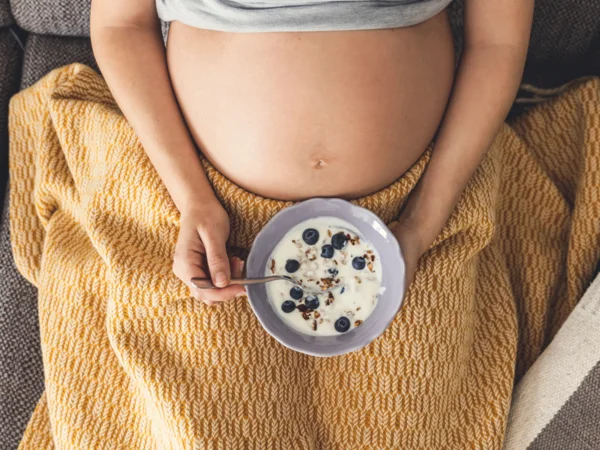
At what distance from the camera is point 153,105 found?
753 millimetres

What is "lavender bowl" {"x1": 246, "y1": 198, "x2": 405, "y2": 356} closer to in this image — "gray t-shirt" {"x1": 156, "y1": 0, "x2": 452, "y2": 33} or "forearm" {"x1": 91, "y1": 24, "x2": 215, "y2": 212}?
"forearm" {"x1": 91, "y1": 24, "x2": 215, "y2": 212}

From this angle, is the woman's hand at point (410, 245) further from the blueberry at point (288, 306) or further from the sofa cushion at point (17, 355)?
the sofa cushion at point (17, 355)

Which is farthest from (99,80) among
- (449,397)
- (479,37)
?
(449,397)

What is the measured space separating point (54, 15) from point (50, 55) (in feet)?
0.24

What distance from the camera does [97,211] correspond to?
78 cm

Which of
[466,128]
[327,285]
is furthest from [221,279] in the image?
[466,128]

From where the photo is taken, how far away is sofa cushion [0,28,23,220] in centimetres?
104

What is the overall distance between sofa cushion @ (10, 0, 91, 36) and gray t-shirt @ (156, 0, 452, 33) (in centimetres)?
41

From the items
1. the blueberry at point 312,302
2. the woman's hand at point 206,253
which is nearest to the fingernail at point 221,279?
the woman's hand at point 206,253

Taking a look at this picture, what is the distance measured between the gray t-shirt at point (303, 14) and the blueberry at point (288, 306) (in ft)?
1.05

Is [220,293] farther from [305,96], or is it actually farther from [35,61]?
[35,61]

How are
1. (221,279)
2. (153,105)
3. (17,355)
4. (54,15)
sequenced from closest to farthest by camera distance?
(221,279) < (153,105) < (17,355) < (54,15)

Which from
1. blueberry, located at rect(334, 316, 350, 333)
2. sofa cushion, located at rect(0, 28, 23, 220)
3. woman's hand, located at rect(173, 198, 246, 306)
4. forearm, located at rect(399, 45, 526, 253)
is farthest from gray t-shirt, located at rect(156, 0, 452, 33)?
sofa cushion, located at rect(0, 28, 23, 220)

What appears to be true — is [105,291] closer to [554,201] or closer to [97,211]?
[97,211]
